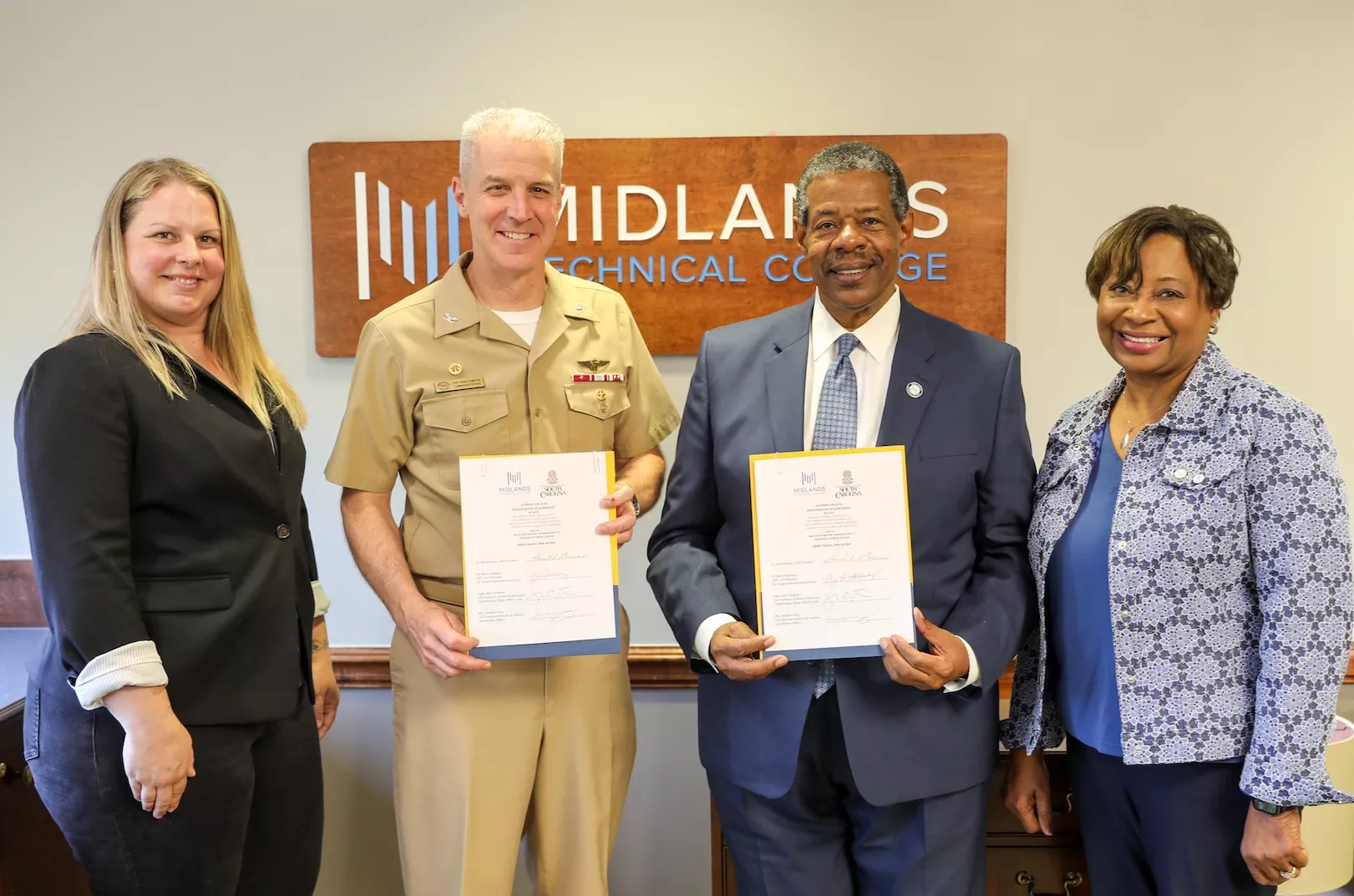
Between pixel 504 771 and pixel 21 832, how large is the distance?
96 centimetres

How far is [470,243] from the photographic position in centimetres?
257

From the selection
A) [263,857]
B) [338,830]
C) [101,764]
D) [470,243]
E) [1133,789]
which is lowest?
[338,830]

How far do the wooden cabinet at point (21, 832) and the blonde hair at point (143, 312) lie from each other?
0.86m

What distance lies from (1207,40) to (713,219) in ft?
4.31

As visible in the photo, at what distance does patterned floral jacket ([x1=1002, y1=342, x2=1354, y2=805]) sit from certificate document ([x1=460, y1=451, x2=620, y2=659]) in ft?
2.76

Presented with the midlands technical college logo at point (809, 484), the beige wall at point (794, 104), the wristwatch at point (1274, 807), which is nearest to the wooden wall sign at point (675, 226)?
the beige wall at point (794, 104)

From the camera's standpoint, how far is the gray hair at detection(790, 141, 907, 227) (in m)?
1.64

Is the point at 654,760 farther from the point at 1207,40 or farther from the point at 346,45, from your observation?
the point at 1207,40

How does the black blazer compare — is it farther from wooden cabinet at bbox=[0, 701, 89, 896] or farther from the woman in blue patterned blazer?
the woman in blue patterned blazer

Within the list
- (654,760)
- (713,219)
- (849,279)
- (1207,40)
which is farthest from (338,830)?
(1207,40)

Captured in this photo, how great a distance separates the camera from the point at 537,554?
5.55 feet

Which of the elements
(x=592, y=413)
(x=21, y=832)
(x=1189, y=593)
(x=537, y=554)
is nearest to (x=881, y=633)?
(x=1189, y=593)

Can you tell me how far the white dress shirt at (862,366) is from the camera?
1650mm
